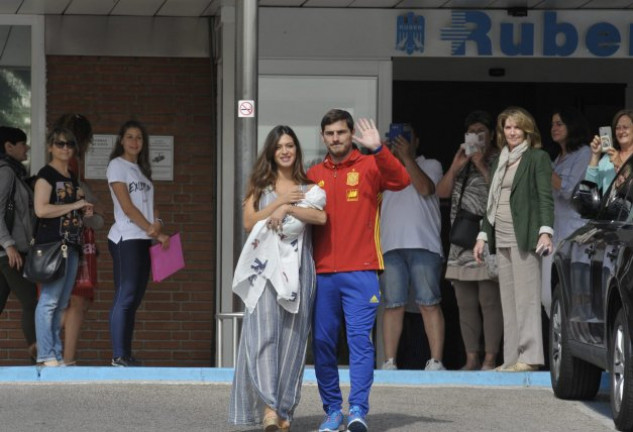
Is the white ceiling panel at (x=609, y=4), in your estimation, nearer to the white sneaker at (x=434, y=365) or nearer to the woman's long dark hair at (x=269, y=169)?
the white sneaker at (x=434, y=365)

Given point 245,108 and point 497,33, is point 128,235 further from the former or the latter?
point 497,33

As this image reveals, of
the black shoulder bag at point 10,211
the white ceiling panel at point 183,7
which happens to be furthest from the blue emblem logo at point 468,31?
the black shoulder bag at point 10,211

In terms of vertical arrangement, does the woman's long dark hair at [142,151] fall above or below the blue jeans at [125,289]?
above

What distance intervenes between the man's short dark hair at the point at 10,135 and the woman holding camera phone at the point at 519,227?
151 inches

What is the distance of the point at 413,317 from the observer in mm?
13281

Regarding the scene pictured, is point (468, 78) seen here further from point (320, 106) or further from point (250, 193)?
point (250, 193)

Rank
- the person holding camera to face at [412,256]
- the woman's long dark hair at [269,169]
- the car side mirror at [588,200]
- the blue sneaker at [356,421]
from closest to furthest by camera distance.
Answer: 1. the blue sneaker at [356,421]
2. the woman's long dark hair at [269,169]
3. the car side mirror at [588,200]
4. the person holding camera to face at [412,256]

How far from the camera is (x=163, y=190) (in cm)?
1395

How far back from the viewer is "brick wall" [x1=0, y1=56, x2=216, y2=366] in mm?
13836

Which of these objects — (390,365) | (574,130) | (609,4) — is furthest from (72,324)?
(609,4)

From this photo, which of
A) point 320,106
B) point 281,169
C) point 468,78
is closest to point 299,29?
point 320,106

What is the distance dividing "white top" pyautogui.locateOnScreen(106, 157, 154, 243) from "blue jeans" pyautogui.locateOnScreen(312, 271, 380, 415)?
10.8 ft

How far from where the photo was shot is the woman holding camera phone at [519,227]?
1084 cm

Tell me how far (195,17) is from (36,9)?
146cm
